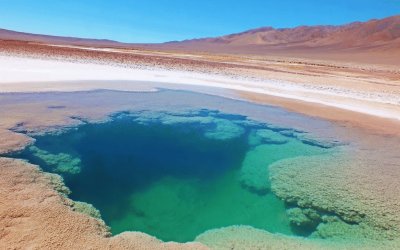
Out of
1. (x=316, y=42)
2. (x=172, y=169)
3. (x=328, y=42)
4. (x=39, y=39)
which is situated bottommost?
(x=39, y=39)

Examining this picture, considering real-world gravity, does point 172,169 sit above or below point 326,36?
below

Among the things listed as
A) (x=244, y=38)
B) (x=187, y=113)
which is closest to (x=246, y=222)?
(x=187, y=113)

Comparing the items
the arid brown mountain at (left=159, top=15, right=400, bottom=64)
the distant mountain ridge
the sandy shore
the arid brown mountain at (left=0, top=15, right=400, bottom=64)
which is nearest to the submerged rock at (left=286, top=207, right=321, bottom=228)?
the sandy shore

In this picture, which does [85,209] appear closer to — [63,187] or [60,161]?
[63,187]

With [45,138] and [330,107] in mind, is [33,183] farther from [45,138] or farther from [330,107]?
[330,107]

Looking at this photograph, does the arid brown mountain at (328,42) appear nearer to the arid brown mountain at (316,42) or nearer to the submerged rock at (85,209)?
the arid brown mountain at (316,42)

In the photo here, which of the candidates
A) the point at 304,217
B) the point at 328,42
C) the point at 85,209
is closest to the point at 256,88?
the point at 304,217

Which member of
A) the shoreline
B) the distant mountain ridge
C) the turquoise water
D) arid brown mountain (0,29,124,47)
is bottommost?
arid brown mountain (0,29,124,47)

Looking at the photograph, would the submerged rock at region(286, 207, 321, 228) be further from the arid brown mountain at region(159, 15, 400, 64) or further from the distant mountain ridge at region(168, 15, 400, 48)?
the distant mountain ridge at region(168, 15, 400, 48)

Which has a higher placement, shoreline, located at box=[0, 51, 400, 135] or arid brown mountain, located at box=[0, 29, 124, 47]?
shoreline, located at box=[0, 51, 400, 135]

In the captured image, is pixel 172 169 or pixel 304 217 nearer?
pixel 304 217
